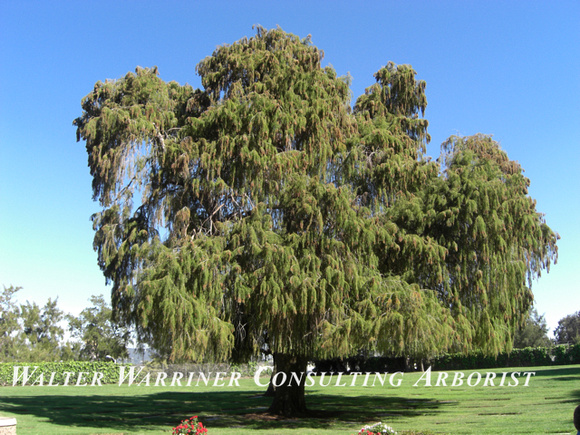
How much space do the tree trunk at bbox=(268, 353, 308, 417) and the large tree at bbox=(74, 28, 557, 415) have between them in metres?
0.07

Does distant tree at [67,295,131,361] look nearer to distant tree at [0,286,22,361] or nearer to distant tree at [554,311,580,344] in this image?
distant tree at [0,286,22,361]

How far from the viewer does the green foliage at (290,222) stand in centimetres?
1252

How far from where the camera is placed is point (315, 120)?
14.5 meters

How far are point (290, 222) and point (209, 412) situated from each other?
28.2 feet

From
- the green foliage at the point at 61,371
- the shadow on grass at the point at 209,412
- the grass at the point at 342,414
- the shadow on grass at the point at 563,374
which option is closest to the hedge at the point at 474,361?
the shadow on grass at the point at 563,374

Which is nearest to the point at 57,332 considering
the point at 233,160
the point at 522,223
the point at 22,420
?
the point at 22,420

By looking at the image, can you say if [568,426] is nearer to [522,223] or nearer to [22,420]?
[522,223]

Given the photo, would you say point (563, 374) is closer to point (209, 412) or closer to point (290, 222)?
point (209, 412)

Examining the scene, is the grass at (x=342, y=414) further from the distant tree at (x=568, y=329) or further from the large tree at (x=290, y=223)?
the distant tree at (x=568, y=329)

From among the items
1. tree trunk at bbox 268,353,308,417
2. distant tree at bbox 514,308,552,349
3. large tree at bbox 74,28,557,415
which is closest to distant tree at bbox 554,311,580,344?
distant tree at bbox 514,308,552,349

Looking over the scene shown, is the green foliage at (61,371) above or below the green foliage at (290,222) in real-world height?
below

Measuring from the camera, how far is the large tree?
12523 millimetres

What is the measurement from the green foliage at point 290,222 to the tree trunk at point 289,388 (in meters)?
1.40

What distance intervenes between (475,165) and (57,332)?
4876 cm
